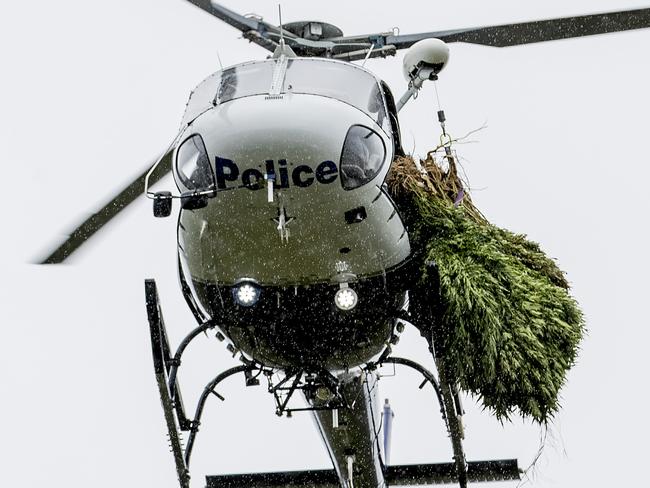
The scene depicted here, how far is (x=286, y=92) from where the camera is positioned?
5.86 meters

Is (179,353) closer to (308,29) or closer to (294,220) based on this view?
(294,220)

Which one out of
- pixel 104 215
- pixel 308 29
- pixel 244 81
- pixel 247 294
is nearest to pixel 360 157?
pixel 244 81

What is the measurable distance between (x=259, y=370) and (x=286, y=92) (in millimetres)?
2160

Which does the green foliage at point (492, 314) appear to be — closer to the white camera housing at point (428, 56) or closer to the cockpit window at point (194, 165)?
the white camera housing at point (428, 56)

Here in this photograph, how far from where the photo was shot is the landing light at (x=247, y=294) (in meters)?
6.13

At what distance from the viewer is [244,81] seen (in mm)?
6137

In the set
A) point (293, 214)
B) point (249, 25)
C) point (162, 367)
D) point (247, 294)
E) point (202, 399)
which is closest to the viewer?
point (293, 214)

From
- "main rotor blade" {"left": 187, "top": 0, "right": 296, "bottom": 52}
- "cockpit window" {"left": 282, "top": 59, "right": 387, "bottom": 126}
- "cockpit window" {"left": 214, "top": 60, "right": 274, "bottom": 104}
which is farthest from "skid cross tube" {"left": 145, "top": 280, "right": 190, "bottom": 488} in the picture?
"main rotor blade" {"left": 187, "top": 0, "right": 296, "bottom": 52}

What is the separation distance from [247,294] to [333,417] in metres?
1.79

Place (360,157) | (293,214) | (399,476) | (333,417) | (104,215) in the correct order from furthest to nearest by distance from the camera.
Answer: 1. (399,476)
2. (333,417)
3. (104,215)
4. (360,157)
5. (293,214)

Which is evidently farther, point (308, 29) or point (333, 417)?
point (308, 29)

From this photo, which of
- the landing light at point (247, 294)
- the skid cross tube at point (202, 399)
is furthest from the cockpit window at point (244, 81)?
the skid cross tube at point (202, 399)

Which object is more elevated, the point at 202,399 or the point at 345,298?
the point at 345,298

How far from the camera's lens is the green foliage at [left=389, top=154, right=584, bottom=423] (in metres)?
6.25
